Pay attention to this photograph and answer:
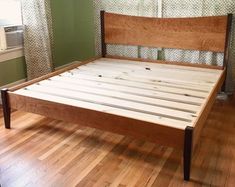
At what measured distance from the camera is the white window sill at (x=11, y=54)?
309 centimetres

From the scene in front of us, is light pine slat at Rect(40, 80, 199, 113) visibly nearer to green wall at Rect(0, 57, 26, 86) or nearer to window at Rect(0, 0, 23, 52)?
green wall at Rect(0, 57, 26, 86)

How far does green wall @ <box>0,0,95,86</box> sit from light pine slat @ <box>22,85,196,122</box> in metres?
1.28

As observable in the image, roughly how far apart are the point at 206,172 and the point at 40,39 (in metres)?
2.29

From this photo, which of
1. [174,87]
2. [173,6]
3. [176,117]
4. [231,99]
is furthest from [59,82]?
[231,99]

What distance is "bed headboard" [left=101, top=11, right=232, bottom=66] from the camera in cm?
300

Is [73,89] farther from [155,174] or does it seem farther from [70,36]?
[70,36]

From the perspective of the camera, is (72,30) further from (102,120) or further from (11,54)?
(102,120)

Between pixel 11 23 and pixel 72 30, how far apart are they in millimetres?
916

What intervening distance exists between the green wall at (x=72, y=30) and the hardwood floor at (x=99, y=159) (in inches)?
59.0

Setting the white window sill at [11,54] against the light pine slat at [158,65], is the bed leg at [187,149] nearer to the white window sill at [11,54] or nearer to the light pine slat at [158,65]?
the light pine slat at [158,65]

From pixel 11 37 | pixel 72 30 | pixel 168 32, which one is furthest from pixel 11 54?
pixel 168 32

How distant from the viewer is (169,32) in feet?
10.6

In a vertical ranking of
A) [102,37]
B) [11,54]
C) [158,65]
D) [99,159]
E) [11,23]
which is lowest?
[99,159]

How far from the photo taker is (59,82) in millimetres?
2730
